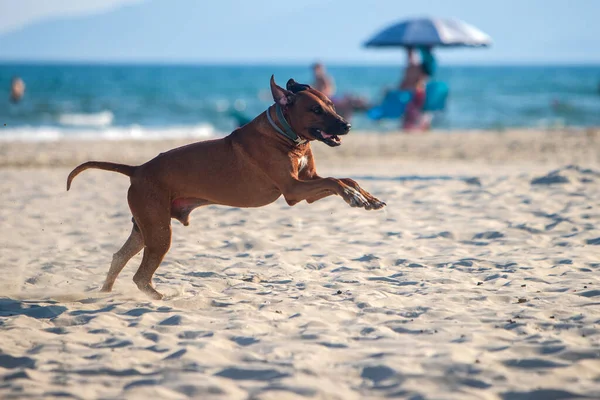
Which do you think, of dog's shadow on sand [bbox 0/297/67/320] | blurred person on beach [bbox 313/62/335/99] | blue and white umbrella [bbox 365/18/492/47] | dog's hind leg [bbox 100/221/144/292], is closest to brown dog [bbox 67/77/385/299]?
dog's hind leg [bbox 100/221/144/292]

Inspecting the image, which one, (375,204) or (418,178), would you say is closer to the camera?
(375,204)

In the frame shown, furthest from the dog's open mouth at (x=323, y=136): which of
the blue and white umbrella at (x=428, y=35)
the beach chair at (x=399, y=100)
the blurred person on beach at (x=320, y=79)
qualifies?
the beach chair at (x=399, y=100)

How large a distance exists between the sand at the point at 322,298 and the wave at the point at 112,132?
12541 millimetres

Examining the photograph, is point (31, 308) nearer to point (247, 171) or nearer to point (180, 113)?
point (247, 171)

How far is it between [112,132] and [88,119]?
531 cm

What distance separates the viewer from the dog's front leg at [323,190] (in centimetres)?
494

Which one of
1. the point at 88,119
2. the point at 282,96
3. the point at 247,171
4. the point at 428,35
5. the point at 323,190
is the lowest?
the point at 323,190

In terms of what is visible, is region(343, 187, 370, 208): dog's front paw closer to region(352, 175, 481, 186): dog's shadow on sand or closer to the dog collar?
the dog collar

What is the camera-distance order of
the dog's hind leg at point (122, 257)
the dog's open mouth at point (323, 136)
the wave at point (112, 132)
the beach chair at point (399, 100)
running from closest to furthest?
the dog's open mouth at point (323, 136) < the dog's hind leg at point (122, 257) < the beach chair at point (399, 100) < the wave at point (112, 132)

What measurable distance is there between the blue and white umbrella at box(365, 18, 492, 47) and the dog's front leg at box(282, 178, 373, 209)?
42.9 feet

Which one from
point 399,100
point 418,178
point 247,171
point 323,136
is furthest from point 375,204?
point 399,100

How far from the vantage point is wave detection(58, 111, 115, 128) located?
27.8 metres

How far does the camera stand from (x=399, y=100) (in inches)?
715

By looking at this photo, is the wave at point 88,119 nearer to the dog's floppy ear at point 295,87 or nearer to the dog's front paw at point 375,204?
the dog's floppy ear at point 295,87
